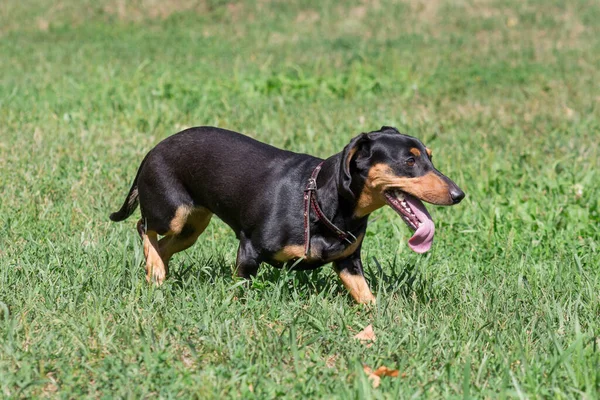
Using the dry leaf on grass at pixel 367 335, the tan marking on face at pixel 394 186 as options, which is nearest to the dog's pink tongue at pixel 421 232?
the tan marking on face at pixel 394 186

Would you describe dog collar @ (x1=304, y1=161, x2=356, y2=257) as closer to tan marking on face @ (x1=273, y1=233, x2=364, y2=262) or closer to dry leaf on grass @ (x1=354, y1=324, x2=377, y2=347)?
tan marking on face @ (x1=273, y1=233, x2=364, y2=262)

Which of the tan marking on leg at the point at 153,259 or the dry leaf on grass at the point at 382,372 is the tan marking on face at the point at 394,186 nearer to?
the dry leaf on grass at the point at 382,372

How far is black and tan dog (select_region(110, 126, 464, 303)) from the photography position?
451 cm

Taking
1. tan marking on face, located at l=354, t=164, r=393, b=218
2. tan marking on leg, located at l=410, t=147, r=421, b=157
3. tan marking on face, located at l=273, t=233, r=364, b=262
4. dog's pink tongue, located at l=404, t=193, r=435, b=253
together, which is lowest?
tan marking on face, located at l=273, t=233, r=364, b=262

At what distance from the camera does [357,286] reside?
16.0ft

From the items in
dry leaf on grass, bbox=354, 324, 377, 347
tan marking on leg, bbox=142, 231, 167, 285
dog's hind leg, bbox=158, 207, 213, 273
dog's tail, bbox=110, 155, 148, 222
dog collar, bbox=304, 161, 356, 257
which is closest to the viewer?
dry leaf on grass, bbox=354, 324, 377, 347

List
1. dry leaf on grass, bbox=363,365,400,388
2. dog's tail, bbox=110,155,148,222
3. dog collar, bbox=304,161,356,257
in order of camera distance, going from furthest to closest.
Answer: dog's tail, bbox=110,155,148,222
dog collar, bbox=304,161,356,257
dry leaf on grass, bbox=363,365,400,388

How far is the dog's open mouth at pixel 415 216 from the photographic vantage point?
4.50 m

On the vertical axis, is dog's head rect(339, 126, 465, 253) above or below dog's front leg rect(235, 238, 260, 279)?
above

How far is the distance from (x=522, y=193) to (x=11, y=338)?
185 inches

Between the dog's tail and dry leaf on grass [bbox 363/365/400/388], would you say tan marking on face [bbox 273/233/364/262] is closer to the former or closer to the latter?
dry leaf on grass [bbox 363/365/400/388]

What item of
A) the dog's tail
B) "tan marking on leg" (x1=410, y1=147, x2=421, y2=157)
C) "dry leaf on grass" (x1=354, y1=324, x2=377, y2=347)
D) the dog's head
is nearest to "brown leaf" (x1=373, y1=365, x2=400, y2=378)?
"dry leaf on grass" (x1=354, y1=324, x2=377, y2=347)

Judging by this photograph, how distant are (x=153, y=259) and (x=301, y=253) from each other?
124 cm

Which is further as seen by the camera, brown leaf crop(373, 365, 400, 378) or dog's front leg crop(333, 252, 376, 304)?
dog's front leg crop(333, 252, 376, 304)
